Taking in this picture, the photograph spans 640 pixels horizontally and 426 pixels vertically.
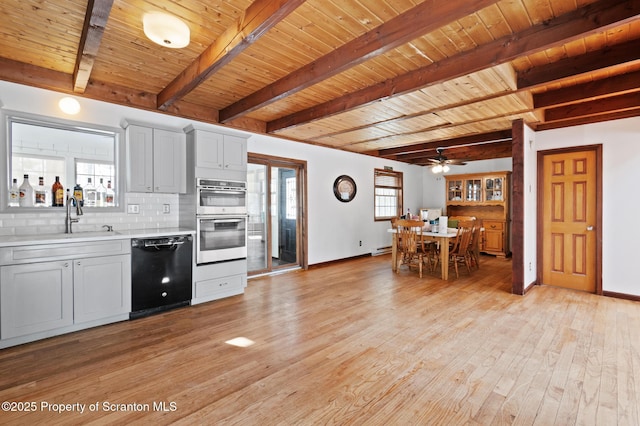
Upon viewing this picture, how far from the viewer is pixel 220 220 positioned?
3.94 m

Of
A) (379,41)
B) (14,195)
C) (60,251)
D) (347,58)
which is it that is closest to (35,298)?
(60,251)

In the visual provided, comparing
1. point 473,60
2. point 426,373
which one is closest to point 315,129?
point 473,60

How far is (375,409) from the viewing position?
1.83 meters

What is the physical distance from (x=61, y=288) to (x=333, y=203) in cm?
449

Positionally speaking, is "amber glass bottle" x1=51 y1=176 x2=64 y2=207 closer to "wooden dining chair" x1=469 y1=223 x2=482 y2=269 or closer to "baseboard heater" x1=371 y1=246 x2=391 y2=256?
"baseboard heater" x1=371 y1=246 x2=391 y2=256

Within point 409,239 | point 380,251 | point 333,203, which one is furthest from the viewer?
point 380,251

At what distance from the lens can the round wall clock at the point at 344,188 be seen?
632 centimetres

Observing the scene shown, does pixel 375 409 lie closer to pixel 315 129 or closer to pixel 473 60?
pixel 473 60

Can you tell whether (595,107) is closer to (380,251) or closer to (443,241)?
(443,241)

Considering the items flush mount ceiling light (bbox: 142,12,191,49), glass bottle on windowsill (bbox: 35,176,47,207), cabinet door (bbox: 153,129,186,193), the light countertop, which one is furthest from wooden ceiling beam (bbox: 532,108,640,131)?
glass bottle on windowsill (bbox: 35,176,47,207)

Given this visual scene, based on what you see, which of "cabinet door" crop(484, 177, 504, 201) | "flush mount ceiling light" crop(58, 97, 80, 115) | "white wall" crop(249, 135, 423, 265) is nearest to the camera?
"flush mount ceiling light" crop(58, 97, 80, 115)

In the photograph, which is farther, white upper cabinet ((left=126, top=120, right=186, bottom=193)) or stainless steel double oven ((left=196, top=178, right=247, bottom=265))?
stainless steel double oven ((left=196, top=178, right=247, bottom=265))

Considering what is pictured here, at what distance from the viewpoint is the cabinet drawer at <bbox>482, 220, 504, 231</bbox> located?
6971 mm

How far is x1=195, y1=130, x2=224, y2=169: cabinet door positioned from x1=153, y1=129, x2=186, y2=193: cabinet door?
326mm
